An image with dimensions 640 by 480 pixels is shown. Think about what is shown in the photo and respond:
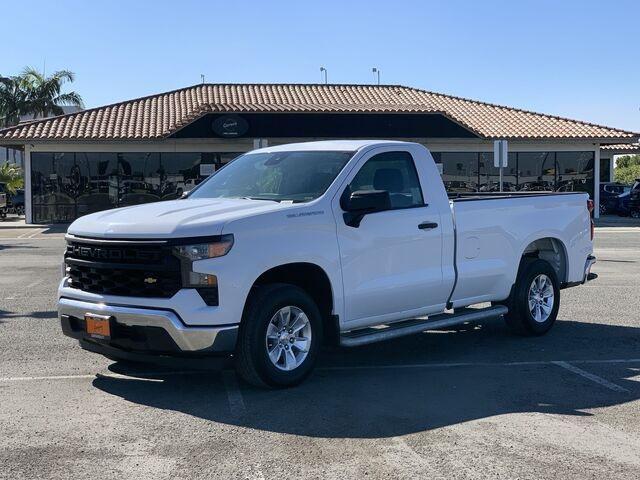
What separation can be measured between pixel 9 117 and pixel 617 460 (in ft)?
181

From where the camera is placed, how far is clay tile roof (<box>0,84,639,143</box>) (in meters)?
31.0

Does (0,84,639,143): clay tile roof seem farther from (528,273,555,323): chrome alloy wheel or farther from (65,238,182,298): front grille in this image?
(65,238,182,298): front grille

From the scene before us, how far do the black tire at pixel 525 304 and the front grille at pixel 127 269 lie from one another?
421 cm

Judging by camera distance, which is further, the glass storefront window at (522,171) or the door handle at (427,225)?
the glass storefront window at (522,171)

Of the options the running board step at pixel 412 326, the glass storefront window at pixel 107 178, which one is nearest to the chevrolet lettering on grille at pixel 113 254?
the running board step at pixel 412 326

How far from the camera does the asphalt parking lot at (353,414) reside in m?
4.78

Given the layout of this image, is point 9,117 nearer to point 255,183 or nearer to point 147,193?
point 147,193

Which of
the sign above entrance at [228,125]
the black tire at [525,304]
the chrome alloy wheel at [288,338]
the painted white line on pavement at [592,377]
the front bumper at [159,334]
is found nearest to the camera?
the front bumper at [159,334]

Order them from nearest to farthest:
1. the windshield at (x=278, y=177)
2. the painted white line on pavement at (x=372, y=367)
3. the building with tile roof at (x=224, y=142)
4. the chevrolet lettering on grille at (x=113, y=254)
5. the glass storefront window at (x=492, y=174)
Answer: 1. the chevrolet lettering on grille at (x=113, y=254)
2. the painted white line on pavement at (x=372, y=367)
3. the windshield at (x=278, y=177)
4. the building with tile roof at (x=224, y=142)
5. the glass storefront window at (x=492, y=174)

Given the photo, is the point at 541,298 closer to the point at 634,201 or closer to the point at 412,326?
the point at 412,326

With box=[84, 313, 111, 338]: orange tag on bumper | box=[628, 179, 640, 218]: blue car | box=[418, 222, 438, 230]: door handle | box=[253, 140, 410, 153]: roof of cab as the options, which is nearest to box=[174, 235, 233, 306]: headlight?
box=[84, 313, 111, 338]: orange tag on bumper

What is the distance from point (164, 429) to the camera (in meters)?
5.45

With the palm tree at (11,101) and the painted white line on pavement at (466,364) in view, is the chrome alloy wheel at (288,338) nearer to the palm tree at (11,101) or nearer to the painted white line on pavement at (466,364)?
the painted white line on pavement at (466,364)

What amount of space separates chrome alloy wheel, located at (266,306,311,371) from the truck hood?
0.89m
